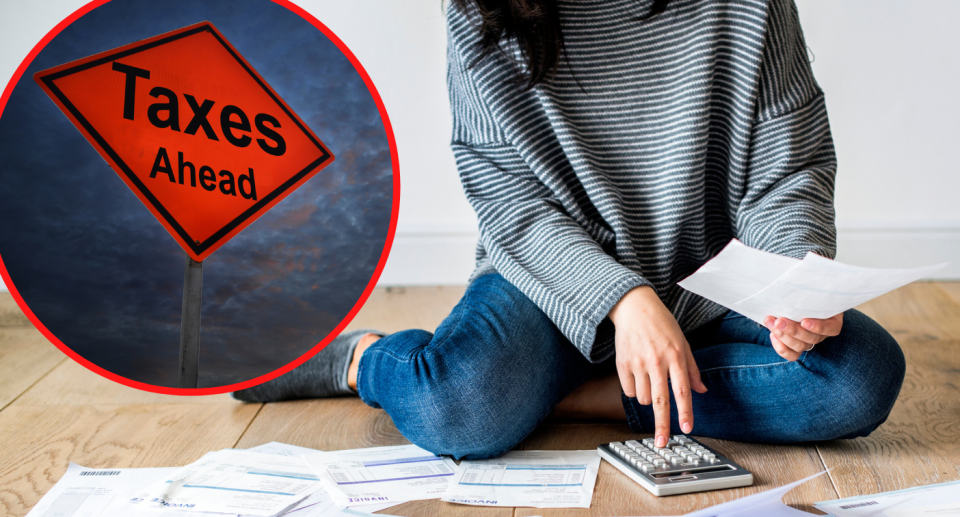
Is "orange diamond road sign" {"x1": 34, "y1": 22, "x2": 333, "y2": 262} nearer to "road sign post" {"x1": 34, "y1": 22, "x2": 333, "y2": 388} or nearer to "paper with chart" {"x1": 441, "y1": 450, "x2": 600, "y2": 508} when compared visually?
A: "road sign post" {"x1": 34, "y1": 22, "x2": 333, "y2": 388}

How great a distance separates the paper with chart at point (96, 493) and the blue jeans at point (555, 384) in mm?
252

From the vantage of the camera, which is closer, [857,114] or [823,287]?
[823,287]

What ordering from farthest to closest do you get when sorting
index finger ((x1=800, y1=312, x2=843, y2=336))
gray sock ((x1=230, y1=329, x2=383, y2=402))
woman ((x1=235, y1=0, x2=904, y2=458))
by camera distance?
gray sock ((x1=230, y1=329, x2=383, y2=402)) → woman ((x1=235, y1=0, x2=904, y2=458)) → index finger ((x1=800, y1=312, x2=843, y2=336))

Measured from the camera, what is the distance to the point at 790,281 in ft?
1.76

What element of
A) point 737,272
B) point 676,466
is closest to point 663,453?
point 676,466

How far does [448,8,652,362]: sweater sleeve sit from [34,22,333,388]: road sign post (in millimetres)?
248

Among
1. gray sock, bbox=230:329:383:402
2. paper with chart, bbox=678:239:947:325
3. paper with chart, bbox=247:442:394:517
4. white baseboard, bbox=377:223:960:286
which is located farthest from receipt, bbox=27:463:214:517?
white baseboard, bbox=377:223:960:286

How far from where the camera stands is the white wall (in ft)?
4.75

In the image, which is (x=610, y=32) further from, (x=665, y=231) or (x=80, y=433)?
(x=80, y=433)

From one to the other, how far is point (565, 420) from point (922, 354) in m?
0.65

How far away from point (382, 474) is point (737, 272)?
418 mm

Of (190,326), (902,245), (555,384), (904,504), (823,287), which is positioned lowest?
(902,245)

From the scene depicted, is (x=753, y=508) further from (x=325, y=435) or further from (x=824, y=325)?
(x=325, y=435)

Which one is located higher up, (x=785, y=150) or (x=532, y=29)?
(x=532, y=29)
